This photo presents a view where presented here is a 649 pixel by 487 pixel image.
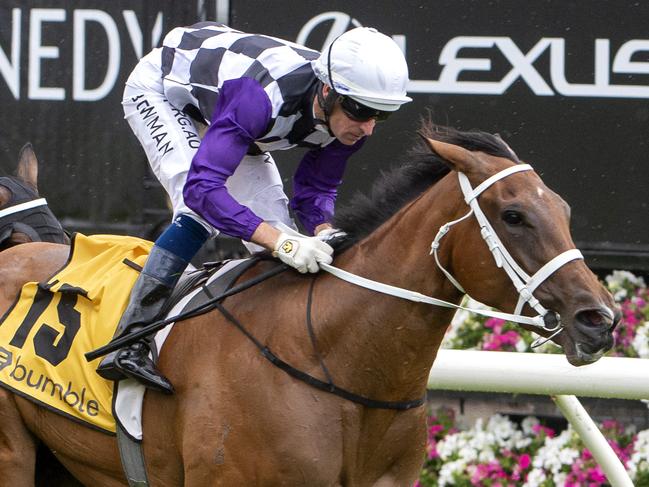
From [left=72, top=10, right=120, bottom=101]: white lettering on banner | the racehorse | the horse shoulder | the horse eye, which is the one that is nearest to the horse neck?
the racehorse

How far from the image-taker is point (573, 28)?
590cm

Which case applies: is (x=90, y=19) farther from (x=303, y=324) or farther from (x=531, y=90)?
(x=303, y=324)

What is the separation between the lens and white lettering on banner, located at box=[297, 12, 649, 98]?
588 centimetres

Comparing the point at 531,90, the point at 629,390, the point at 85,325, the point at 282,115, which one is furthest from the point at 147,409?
the point at 531,90

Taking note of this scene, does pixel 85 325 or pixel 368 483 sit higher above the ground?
pixel 85 325

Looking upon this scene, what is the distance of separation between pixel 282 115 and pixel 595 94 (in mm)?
2649

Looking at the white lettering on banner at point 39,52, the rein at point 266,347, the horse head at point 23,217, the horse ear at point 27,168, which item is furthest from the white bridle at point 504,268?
the white lettering on banner at point 39,52

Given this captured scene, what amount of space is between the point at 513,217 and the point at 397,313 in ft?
1.43

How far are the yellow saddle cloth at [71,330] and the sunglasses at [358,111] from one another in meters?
0.89

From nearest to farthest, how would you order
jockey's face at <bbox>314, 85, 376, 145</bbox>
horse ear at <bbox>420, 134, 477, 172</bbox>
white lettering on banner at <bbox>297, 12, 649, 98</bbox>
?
1. horse ear at <bbox>420, 134, 477, 172</bbox>
2. jockey's face at <bbox>314, 85, 376, 145</bbox>
3. white lettering on banner at <bbox>297, 12, 649, 98</bbox>

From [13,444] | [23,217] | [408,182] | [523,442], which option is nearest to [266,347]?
[408,182]

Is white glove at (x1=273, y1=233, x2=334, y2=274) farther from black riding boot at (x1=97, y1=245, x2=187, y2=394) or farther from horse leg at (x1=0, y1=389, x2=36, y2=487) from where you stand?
horse leg at (x1=0, y1=389, x2=36, y2=487)

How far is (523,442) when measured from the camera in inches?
227

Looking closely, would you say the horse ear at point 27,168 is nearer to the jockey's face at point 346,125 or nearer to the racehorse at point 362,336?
the racehorse at point 362,336
